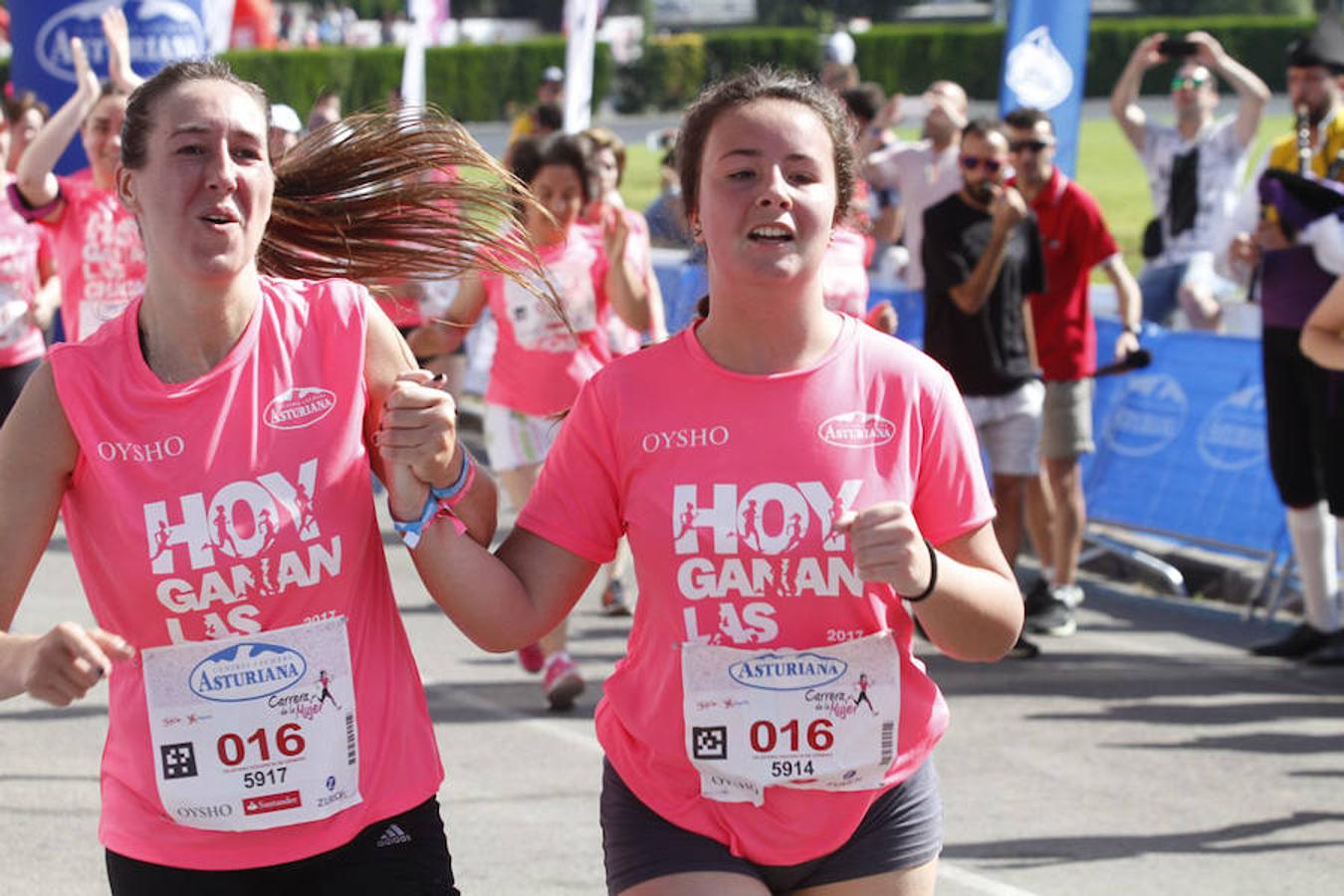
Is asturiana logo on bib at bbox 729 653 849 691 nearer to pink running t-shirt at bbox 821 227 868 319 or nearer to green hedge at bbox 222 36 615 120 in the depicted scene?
pink running t-shirt at bbox 821 227 868 319

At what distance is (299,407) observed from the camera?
318cm

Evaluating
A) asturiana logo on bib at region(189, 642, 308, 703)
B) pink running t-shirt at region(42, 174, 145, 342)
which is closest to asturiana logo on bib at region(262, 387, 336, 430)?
asturiana logo on bib at region(189, 642, 308, 703)

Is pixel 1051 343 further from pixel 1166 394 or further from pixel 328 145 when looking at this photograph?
pixel 328 145

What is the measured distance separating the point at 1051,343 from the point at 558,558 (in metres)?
5.93

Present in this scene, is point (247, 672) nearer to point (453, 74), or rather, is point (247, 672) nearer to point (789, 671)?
point (789, 671)

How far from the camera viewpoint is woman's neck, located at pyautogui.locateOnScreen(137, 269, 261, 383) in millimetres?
3191

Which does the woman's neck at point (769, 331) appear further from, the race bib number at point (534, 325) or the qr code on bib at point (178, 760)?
the race bib number at point (534, 325)

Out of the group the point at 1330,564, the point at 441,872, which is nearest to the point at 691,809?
the point at 441,872

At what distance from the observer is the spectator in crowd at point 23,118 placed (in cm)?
1207

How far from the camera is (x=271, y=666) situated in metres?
3.14

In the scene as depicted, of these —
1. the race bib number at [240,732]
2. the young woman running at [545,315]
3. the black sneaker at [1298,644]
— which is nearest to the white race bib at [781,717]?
the race bib number at [240,732]

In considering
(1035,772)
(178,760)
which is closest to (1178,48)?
(1035,772)

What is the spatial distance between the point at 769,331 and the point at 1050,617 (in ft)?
18.8

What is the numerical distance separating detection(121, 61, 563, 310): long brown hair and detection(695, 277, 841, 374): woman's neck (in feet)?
1.92
